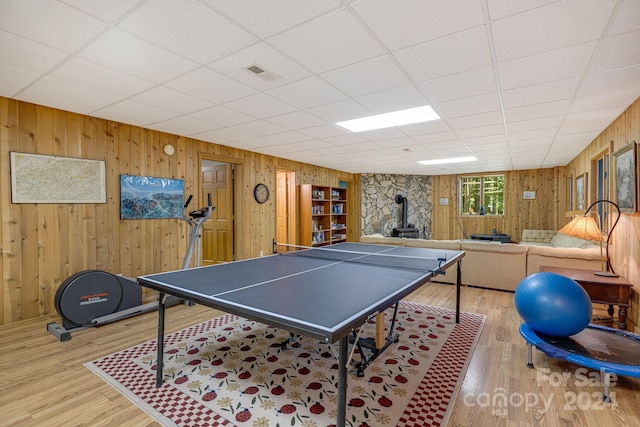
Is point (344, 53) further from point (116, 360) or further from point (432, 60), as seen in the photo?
point (116, 360)

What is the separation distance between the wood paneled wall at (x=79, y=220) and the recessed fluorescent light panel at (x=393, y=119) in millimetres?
2551

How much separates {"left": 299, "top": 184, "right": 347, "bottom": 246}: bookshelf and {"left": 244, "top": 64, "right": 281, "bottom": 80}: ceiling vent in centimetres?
437

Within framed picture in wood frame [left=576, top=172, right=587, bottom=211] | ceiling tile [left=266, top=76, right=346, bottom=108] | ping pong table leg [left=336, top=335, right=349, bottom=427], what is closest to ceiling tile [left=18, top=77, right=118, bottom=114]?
ceiling tile [left=266, top=76, right=346, bottom=108]

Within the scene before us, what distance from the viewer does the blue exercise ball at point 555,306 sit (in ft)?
7.54

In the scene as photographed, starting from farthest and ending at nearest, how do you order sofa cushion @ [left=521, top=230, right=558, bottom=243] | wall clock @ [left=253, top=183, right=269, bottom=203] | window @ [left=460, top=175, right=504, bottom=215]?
window @ [left=460, top=175, right=504, bottom=215]
sofa cushion @ [left=521, top=230, right=558, bottom=243]
wall clock @ [left=253, top=183, right=269, bottom=203]

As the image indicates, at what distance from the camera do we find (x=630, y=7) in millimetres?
1630

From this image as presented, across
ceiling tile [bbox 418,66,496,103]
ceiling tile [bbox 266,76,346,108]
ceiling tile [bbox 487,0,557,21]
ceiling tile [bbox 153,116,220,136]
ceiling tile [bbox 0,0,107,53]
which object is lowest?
ceiling tile [bbox 487,0,557,21]

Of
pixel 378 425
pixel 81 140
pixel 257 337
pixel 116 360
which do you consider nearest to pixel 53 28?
pixel 81 140

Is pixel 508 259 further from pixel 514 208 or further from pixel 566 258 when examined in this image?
pixel 514 208

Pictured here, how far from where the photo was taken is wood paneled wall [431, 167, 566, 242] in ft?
25.7

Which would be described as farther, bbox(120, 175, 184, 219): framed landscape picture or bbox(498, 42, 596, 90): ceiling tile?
bbox(120, 175, 184, 219): framed landscape picture

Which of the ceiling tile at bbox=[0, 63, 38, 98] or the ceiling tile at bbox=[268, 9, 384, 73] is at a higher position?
the ceiling tile at bbox=[0, 63, 38, 98]

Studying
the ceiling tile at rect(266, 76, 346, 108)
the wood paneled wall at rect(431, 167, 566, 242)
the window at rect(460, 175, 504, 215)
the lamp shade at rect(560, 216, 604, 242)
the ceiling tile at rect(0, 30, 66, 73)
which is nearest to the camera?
the ceiling tile at rect(0, 30, 66, 73)

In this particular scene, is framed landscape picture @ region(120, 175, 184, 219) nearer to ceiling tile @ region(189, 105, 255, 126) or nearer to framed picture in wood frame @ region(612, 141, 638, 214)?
ceiling tile @ region(189, 105, 255, 126)
